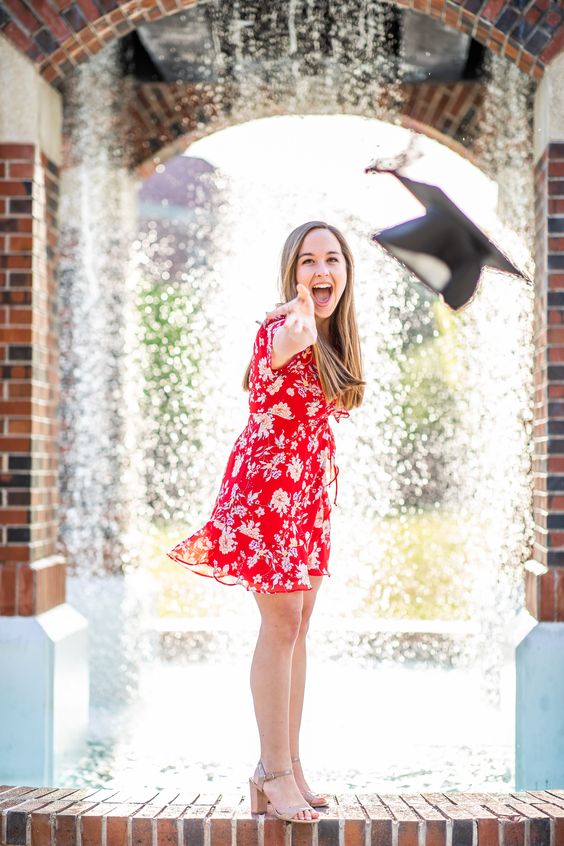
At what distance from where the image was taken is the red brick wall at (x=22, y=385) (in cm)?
395

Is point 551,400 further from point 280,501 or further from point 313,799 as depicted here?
point 313,799

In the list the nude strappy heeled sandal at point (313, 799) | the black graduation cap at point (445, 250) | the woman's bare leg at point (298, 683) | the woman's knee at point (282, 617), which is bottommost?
the nude strappy heeled sandal at point (313, 799)

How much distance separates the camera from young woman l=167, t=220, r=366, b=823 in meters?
2.69

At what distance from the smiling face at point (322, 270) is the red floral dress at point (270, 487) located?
15cm

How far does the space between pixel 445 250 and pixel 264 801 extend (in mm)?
1873

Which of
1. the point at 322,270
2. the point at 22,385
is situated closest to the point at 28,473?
the point at 22,385

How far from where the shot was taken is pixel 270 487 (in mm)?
2717

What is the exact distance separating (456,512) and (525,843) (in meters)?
3.27

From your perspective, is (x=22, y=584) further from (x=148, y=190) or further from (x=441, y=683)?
(x=148, y=190)

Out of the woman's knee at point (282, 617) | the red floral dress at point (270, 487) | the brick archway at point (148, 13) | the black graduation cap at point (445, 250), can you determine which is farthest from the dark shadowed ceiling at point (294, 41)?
the woman's knee at point (282, 617)

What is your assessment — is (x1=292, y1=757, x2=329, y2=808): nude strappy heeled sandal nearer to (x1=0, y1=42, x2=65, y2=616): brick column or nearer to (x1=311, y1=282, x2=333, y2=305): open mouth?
(x1=311, y1=282, x2=333, y2=305): open mouth

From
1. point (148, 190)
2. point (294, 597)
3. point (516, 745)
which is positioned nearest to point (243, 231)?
point (516, 745)

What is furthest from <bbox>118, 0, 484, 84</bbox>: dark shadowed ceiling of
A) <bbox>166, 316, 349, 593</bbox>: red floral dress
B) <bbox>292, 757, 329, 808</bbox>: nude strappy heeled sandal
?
<bbox>292, 757, 329, 808</bbox>: nude strappy heeled sandal

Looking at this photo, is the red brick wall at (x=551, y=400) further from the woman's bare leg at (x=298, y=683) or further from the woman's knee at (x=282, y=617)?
the woman's knee at (x=282, y=617)
